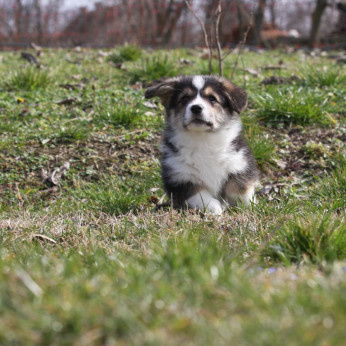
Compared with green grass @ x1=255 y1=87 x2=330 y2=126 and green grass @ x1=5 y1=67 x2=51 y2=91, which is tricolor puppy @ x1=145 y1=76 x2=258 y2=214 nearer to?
green grass @ x1=255 y1=87 x2=330 y2=126

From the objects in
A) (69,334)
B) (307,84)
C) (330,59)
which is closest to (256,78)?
(307,84)

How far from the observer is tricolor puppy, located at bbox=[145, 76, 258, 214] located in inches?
159

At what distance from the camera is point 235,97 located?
4246 millimetres

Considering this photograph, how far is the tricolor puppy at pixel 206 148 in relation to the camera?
405 cm

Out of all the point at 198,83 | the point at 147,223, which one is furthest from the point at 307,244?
the point at 198,83

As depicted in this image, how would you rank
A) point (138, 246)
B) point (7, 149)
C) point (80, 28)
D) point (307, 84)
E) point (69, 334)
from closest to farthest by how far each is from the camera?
point (69, 334) → point (138, 246) → point (7, 149) → point (307, 84) → point (80, 28)

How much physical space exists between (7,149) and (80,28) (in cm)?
1503

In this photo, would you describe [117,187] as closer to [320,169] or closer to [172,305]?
[320,169]

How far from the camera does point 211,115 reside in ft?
13.3

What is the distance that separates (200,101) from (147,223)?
1.19 m

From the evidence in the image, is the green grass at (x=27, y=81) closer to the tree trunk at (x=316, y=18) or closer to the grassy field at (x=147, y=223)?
the grassy field at (x=147, y=223)

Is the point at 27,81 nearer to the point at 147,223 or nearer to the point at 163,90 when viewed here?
the point at 163,90

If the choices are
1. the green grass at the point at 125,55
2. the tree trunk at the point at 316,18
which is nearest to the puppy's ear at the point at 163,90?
the green grass at the point at 125,55

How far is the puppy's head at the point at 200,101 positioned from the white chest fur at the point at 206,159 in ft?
0.33
